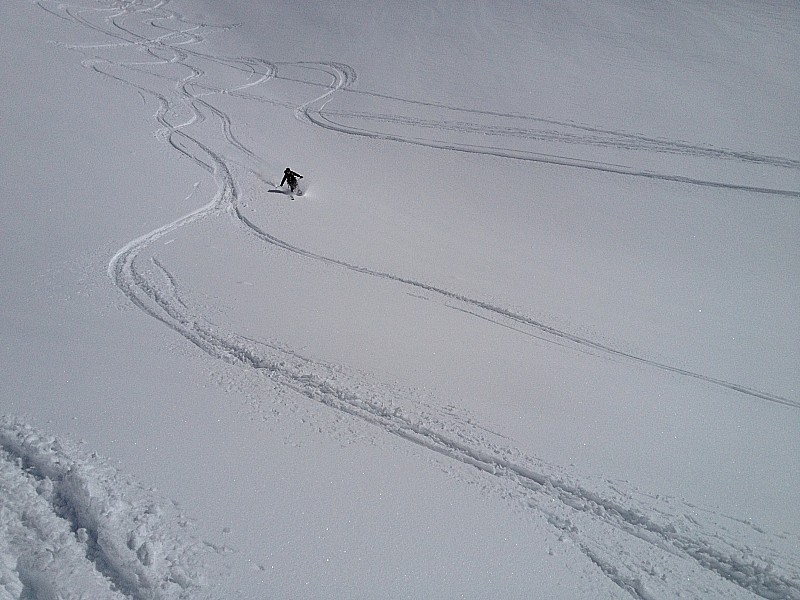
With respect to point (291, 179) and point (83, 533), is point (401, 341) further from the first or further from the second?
point (291, 179)

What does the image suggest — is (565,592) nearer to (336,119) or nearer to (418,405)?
(418,405)

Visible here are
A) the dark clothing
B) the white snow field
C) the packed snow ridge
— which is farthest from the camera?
the dark clothing

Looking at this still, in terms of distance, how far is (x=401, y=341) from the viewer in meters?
6.30

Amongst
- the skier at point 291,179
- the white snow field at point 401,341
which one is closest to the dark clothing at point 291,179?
the skier at point 291,179

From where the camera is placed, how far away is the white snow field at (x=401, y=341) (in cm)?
376

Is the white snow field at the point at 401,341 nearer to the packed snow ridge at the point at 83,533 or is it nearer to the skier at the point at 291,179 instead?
the packed snow ridge at the point at 83,533

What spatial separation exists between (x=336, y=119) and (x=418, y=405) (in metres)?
12.4

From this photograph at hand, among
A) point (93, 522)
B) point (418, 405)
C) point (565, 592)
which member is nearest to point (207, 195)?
point (418, 405)

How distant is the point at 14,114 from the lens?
39.8ft

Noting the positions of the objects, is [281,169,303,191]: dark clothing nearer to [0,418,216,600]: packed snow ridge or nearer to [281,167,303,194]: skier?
[281,167,303,194]: skier

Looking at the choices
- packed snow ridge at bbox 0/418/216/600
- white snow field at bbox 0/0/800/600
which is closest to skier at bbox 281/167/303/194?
white snow field at bbox 0/0/800/600

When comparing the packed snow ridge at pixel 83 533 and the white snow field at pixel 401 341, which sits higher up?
the white snow field at pixel 401 341

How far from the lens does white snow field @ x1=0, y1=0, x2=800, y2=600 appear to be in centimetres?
376

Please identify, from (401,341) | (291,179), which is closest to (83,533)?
(401,341)
